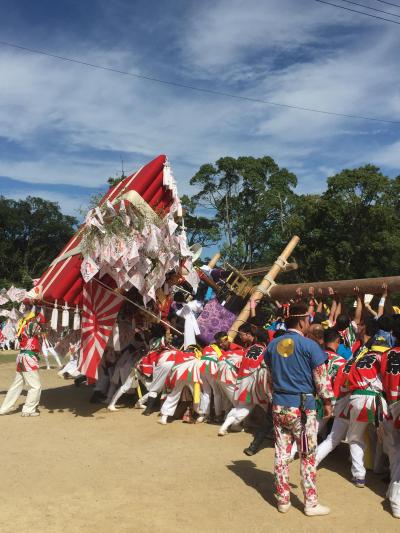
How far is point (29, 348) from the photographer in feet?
27.0

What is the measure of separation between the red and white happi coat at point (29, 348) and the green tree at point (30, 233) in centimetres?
2863

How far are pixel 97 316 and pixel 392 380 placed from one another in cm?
474

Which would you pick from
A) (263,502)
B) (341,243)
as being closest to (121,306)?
(263,502)

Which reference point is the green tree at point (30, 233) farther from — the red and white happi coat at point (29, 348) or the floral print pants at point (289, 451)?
the floral print pants at point (289, 451)

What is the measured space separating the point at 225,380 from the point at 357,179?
14232 millimetres

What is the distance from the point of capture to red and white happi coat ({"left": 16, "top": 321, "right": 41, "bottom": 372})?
26.7ft

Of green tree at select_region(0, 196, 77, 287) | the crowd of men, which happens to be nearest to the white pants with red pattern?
the crowd of men

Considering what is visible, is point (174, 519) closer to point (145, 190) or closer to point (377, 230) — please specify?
point (145, 190)

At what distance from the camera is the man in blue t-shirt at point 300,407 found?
4.19 m

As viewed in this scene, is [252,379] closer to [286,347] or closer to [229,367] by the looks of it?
[229,367]

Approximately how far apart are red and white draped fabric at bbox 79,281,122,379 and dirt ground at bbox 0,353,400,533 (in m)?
1.20

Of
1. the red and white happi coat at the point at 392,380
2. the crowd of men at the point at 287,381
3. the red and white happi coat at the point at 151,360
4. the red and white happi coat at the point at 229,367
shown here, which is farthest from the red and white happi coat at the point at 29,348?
the red and white happi coat at the point at 392,380

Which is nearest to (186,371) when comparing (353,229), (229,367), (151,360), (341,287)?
(229,367)

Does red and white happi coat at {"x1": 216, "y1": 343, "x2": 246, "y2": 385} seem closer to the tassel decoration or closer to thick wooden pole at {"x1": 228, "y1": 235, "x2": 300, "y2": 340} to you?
thick wooden pole at {"x1": 228, "y1": 235, "x2": 300, "y2": 340}
